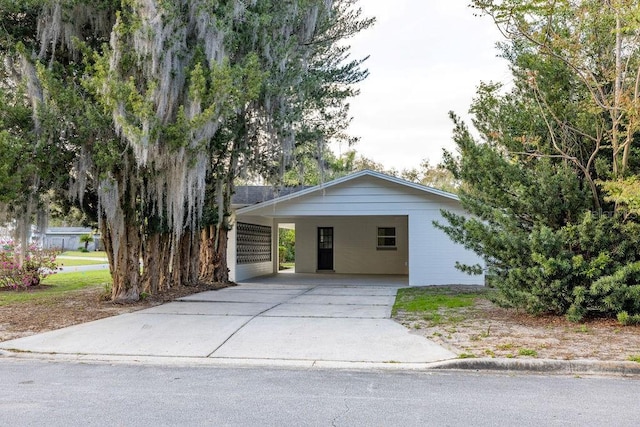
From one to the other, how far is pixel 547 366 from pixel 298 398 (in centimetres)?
298

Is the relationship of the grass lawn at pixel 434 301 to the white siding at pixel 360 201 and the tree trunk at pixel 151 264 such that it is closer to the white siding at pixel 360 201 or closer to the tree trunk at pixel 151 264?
the white siding at pixel 360 201

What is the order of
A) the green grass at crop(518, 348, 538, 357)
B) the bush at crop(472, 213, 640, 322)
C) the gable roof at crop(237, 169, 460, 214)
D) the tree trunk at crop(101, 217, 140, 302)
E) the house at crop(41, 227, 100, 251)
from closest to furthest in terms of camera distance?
1. the green grass at crop(518, 348, 538, 357)
2. the bush at crop(472, 213, 640, 322)
3. the tree trunk at crop(101, 217, 140, 302)
4. the gable roof at crop(237, 169, 460, 214)
5. the house at crop(41, 227, 100, 251)

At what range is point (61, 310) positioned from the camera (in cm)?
997

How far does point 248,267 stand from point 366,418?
1369cm

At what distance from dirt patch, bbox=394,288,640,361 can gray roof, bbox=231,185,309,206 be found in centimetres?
899

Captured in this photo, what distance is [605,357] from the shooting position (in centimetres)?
612

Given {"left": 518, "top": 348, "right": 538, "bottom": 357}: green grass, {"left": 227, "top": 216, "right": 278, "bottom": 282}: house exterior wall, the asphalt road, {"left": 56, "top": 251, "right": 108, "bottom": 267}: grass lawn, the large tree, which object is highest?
the large tree

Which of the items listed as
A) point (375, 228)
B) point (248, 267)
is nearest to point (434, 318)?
point (248, 267)

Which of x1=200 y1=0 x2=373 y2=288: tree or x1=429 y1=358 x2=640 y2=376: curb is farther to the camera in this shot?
x1=200 y1=0 x2=373 y2=288: tree

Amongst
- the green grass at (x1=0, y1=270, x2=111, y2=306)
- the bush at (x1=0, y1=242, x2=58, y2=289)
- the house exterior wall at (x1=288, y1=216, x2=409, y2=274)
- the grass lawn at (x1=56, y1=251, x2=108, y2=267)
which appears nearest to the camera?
the green grass at (x1=0, y1=270, x2=111, y2=306)

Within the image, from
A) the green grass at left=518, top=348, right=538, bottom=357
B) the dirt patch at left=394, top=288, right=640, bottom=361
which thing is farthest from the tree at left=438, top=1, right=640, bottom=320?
the green grass at left=518, top=348, right=538, bottom=357

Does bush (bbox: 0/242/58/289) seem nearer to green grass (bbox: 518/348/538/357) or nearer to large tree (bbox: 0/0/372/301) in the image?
large tree (bbox: 0/0/372/301)

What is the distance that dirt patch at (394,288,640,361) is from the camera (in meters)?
6.37

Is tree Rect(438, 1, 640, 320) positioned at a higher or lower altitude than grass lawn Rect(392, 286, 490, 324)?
higher
